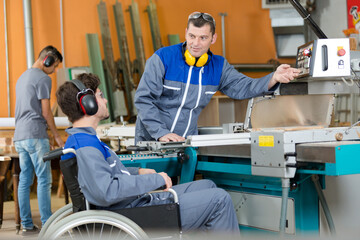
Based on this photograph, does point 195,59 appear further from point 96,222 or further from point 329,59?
point 96,222

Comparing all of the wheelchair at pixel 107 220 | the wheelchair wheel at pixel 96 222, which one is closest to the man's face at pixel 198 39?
the wheelchair at pixel 107 220

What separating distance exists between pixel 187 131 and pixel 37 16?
3717mm

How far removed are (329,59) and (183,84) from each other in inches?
32.5

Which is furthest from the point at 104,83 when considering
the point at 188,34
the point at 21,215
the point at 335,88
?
the point at 335,88

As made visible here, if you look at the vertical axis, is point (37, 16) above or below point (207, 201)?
above

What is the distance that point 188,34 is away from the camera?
2.91 metres

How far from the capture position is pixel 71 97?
2.12 metres

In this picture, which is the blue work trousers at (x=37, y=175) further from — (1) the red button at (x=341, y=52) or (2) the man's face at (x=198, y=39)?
(1) the red button at (x=341, y=52)

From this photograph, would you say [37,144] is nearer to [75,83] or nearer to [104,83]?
[104,83]

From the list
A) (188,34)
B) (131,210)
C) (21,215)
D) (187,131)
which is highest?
(188,34)

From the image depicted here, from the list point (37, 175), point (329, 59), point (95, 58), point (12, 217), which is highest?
point (95, 58)

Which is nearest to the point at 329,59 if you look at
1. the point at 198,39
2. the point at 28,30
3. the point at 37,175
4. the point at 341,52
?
the point at 341,52

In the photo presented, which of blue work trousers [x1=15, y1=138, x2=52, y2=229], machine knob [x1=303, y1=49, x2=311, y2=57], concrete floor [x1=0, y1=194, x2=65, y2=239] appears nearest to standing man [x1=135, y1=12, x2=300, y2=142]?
machine knob [x1=303, y1=49, x2=311, y2=57]

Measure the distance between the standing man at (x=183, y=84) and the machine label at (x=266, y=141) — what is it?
0.57m
